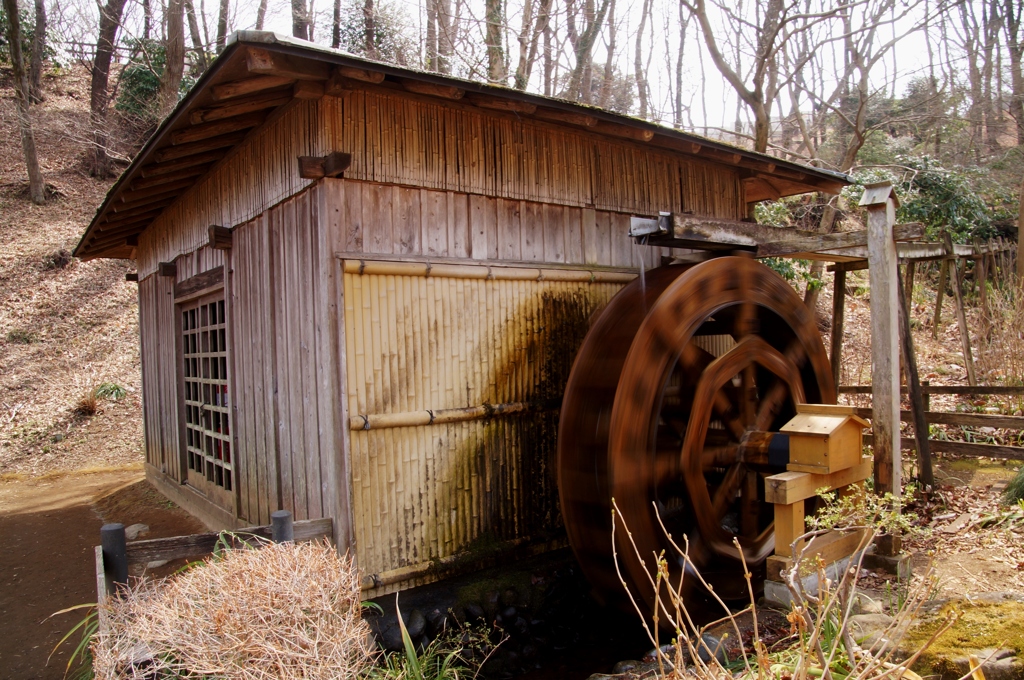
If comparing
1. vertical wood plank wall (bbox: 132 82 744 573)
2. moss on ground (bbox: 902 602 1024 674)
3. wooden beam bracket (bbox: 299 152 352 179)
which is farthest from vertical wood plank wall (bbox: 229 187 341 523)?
moss on ground (bbox: 902 602 1024 674)

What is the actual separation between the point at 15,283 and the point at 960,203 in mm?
19501

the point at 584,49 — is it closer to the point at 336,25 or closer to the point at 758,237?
the point at 336,25

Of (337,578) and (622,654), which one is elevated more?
(337,578)

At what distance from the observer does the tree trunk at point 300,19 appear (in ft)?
55.9

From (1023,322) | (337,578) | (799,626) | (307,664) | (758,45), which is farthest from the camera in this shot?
(758,45)

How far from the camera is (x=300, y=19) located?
17719 millimetres

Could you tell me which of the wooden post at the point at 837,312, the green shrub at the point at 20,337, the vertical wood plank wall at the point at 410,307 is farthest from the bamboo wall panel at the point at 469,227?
the green shrub at the point at 20,337

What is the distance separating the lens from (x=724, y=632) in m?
3.50

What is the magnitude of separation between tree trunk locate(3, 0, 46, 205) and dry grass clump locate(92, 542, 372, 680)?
17385mm

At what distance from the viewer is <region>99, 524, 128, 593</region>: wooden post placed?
3.25m

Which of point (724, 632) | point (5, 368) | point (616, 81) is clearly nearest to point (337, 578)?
point (724, 632)

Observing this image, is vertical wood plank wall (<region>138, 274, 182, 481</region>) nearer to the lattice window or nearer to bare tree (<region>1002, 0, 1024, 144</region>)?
the lattice window

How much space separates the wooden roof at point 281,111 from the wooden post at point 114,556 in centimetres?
239

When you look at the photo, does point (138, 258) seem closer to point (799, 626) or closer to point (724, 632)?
point (724, 632)
